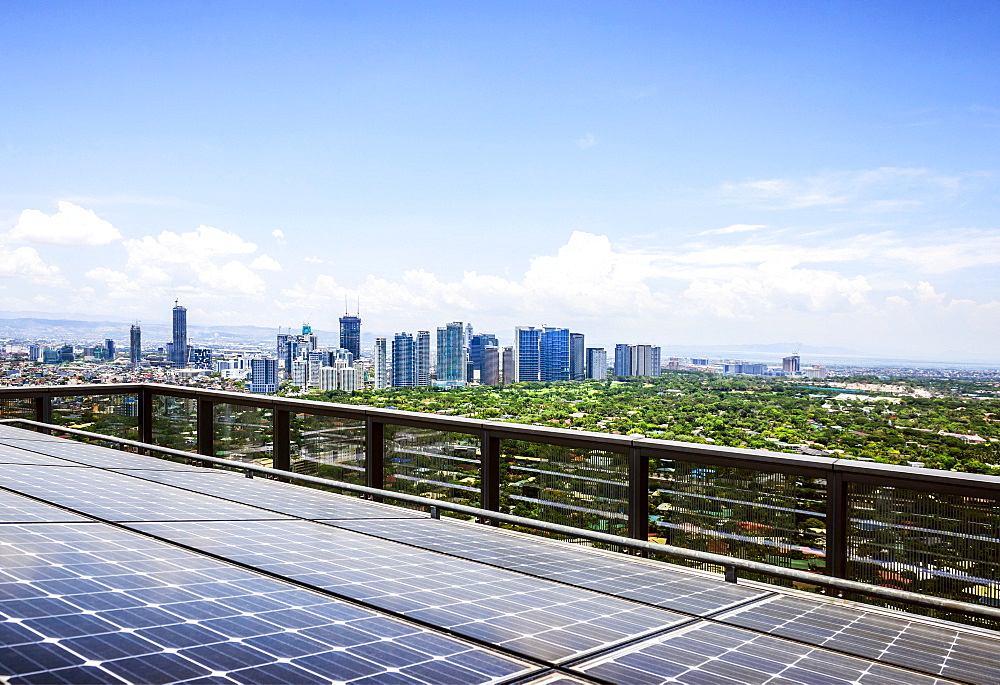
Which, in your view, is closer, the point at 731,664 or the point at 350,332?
the point at 731,664

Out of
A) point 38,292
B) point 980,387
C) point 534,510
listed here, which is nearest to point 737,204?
point 980,387

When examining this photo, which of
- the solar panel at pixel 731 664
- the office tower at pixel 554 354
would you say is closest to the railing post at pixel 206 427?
the solar panel at pixel 731 664

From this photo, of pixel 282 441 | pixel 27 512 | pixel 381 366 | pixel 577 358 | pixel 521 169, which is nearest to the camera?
pixel 27 512

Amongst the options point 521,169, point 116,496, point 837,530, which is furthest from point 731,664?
point 521,169

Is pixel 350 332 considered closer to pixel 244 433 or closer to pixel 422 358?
pixel 422 358

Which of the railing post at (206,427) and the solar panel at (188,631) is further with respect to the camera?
the railing post at (206,427)

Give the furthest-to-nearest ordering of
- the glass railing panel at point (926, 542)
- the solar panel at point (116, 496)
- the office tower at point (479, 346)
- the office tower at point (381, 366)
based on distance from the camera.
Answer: the office tower at point (479, 346) → the office tower at point (381, 366) → the glass railing panel at point (926, 542) → the solar panel at point (116, 496)

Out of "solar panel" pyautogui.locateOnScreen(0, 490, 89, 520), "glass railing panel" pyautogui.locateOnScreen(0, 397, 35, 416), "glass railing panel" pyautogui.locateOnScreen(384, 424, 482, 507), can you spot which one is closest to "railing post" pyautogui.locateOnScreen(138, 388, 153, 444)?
"glass railing panel" pyautogui.locateOnScreen(0, 397, 35, 416)

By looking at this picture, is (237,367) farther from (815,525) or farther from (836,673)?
(836,673)

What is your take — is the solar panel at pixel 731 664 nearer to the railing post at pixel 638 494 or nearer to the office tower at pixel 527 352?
the railing post at pixel 638 494
